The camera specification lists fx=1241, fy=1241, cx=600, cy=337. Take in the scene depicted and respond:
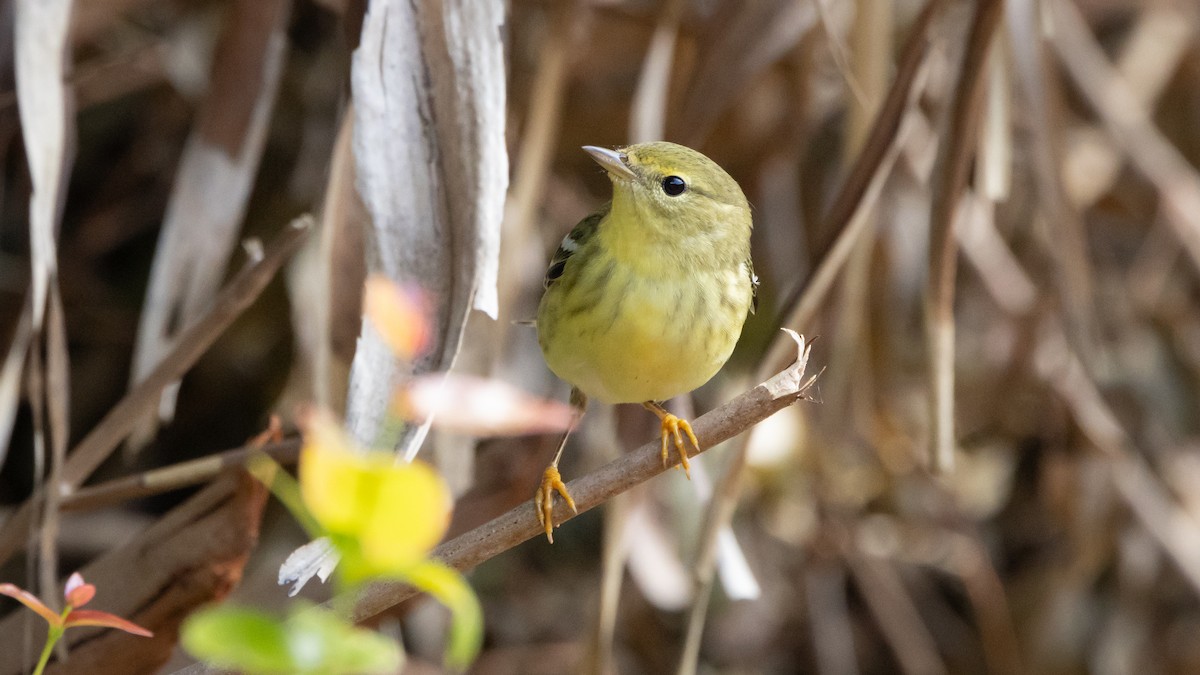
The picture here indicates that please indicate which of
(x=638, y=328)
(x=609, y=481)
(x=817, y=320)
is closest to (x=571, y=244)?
(x=638, y=328)

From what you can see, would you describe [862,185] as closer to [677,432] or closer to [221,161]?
[677,432]

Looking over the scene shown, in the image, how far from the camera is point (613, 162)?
218cm

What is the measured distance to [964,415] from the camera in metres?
4.03

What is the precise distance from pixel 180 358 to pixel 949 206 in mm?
1286

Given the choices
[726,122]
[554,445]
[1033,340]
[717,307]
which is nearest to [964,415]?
[1033,340]

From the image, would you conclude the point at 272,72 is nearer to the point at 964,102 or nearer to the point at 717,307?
the point at 717,307

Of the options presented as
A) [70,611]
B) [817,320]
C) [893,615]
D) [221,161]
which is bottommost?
[893,615]

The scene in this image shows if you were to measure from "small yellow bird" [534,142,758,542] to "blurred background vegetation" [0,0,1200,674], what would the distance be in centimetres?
30

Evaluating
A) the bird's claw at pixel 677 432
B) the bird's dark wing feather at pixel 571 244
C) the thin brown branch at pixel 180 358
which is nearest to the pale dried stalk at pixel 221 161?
the thin brown branch at pixel 180 358

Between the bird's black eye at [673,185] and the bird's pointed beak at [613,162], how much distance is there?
0.06 meters

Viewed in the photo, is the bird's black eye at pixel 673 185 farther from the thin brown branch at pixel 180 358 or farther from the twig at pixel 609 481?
the twig at pixel 609 481

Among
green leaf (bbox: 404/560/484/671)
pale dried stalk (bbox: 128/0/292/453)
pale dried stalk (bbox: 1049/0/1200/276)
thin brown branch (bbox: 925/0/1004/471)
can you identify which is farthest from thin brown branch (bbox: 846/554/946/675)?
green leaf (bbox: 404/560/484/671)

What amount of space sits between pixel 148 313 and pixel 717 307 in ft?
3.30

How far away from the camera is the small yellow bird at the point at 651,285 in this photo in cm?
203
